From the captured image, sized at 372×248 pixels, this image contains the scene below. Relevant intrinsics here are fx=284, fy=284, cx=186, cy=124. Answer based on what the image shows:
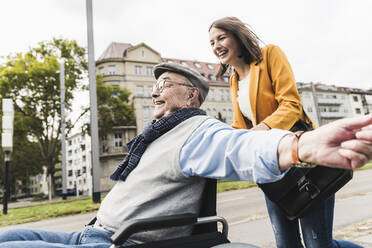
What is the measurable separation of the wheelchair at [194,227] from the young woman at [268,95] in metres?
0.44

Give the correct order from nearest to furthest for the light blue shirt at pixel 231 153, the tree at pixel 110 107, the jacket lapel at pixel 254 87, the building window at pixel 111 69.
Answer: the light blue shirt at pixel 231 153, the jacket lapel at pixel 254 87, the tree at pixel 110 107, the building window at pixel 111 69

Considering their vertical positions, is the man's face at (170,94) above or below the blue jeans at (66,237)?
above

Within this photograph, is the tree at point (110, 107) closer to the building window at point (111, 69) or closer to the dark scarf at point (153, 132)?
the building window at point (111, 69)

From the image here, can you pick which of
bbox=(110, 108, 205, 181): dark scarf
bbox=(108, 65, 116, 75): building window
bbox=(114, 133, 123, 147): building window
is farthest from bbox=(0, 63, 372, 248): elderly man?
bbox=(108, 65, 116, 75): building window

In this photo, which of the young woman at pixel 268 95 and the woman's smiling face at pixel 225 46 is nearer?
the young woman at pixel 268 95

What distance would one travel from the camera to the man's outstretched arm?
0.66m

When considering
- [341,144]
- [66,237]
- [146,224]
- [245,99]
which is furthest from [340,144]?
[66,237]

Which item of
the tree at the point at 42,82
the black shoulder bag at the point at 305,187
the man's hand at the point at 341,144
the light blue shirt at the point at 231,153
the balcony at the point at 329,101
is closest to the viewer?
the man's hand at the point at 341,144

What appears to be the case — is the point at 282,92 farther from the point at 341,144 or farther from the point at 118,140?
the point at 118,140

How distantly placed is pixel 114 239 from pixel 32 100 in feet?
75.6

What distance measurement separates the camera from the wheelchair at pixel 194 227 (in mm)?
1074

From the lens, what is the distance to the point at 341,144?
70 centimetres

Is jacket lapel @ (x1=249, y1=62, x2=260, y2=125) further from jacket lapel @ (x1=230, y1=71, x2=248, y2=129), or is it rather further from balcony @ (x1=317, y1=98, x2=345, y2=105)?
balcony @ (x1=317, y1=98, x2=345, y2=105)

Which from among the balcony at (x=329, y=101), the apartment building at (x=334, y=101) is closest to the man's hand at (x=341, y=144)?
the apartment building at (x=334, y=101)
